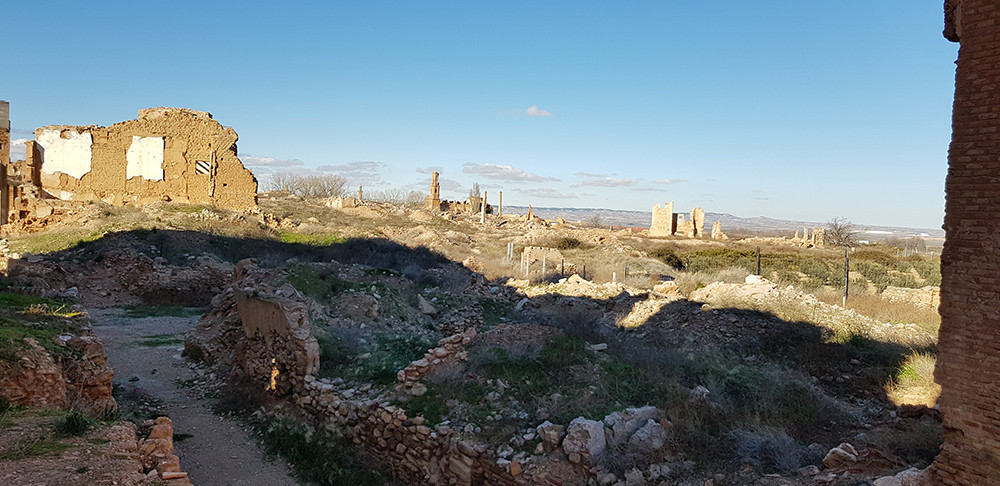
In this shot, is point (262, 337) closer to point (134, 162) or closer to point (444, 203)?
point (134, 162)

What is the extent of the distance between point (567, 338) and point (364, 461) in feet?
11.4

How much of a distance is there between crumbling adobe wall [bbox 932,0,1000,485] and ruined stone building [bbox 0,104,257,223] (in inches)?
1126

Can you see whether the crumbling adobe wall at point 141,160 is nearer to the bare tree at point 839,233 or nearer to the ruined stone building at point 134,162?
the ruined stone building at point 134,162

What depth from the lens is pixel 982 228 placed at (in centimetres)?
407

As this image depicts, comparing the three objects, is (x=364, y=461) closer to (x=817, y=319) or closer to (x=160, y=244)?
(x=817, y=319)

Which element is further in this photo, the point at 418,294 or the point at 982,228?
the point at 418,294

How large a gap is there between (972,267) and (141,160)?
30.0 metres

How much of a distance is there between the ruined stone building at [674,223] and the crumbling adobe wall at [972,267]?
49.1m

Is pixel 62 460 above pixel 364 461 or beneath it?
above

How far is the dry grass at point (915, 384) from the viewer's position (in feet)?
27.0

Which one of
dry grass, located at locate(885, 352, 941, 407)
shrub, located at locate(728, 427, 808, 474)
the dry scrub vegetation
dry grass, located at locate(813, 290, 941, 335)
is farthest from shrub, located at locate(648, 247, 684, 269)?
shrub, located at locate(728, 427, 808, 474)

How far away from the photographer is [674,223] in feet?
178

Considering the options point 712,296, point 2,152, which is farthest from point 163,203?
point 712,296

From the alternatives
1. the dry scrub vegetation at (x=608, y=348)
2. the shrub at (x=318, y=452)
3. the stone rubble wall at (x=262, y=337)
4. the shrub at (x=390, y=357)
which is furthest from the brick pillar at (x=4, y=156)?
the shrub at (x=318, y=452)
